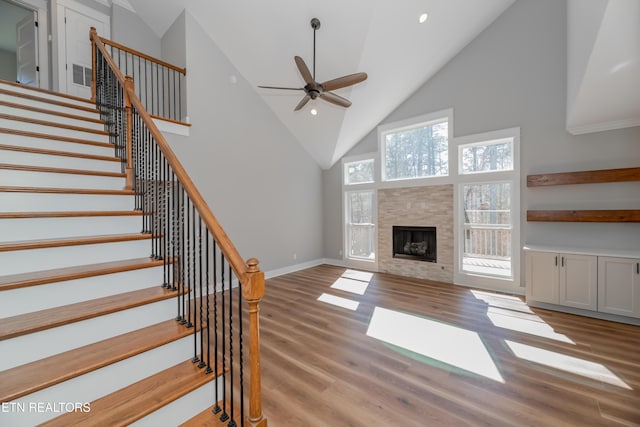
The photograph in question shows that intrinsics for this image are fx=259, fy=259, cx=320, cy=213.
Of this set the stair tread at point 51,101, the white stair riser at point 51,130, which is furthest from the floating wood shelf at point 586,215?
the stair tread at point 51,101

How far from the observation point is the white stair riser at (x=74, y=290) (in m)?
1.55

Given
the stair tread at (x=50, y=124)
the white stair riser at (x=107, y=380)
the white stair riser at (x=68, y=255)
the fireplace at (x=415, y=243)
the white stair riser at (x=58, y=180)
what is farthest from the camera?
the fireplace at (x=415, y=243)

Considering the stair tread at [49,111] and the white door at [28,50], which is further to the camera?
the white door at [28,50]

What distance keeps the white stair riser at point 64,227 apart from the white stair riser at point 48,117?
1.69 metres

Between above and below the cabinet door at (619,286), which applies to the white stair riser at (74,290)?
above

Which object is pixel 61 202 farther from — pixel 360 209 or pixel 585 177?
pixel 585 177

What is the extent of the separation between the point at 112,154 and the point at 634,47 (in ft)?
17.2

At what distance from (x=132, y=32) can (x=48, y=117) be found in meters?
2.93

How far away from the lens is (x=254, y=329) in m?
1.46

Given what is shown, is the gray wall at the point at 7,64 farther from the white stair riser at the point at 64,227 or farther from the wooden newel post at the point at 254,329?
the wooden newel post at the point at 254,329

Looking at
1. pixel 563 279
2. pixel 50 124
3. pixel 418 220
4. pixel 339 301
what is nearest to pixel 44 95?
pixel 50 124

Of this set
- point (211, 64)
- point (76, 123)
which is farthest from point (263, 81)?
point (76, 123)

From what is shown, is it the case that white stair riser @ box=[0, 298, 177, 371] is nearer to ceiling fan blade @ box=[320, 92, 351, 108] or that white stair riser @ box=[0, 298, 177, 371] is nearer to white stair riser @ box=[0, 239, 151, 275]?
white stair riser @ box=[0, 239, 151, 275]

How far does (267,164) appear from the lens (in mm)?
5484
